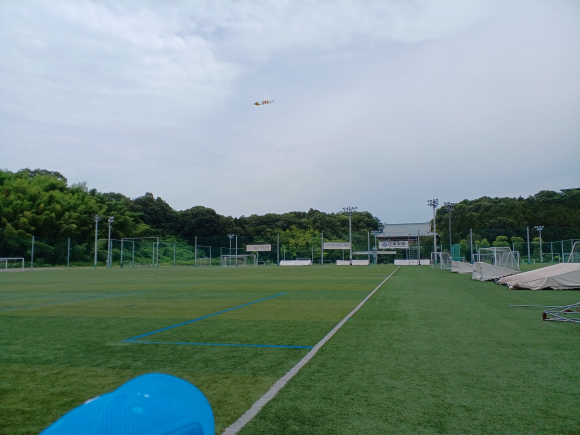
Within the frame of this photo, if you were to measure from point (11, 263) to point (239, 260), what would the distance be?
29.2 meters

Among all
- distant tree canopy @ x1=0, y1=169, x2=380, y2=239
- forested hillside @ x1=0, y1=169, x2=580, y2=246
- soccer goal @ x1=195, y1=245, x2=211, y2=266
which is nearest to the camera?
distant tree canopy @ x1=0, y1=169, x2=380, y2=239

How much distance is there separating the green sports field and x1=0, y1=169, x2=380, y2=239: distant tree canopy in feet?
146

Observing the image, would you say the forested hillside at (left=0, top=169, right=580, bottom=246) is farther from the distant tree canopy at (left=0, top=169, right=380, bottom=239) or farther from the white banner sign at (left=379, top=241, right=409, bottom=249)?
the white banner sign at (left=379, top=241, right=409, bottom=249)

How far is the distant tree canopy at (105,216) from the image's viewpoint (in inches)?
1893

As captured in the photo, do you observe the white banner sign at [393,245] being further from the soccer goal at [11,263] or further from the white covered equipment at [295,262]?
the soccer goal at [11,263]

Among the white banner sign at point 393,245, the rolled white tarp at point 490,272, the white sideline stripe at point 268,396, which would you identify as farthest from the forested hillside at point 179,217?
the white sideline stripe at point 268,396

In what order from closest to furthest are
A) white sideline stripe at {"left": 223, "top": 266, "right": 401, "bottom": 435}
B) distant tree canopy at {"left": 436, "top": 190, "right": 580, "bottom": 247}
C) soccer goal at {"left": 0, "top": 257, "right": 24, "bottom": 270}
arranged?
white sideline stripe at {"left": 223, "top": 266, "right": 401, "bottom": 435}
soccer goal at {"left": 0, "top": 257, "right": 24, "bottom": 270}
distant tree canopy at {"left": 436, "top": 190, "right": 580, "bottom": 247}

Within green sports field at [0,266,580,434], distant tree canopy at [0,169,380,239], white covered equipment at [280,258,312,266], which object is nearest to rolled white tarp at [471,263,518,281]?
green sports field at [0,266,580,434]

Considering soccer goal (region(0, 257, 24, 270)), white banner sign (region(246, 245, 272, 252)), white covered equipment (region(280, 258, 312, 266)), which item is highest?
white banner sign (region(246, 245, 272, 252))

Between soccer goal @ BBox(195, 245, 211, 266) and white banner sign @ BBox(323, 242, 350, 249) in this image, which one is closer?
soccer goal @ BBox(195, 245, 211, 266)

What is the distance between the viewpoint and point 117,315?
8828 mm

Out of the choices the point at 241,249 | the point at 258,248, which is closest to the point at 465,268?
the point at 258,248

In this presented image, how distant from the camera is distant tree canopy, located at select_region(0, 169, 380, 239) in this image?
158 ft

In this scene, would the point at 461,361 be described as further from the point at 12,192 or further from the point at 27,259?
the point at 12,192
